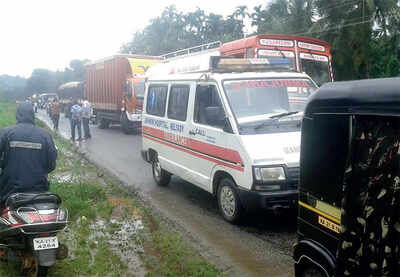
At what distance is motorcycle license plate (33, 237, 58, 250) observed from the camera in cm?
412

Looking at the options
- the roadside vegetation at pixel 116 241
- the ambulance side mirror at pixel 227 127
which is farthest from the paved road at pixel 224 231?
the ambulance side mirror at pixel 227 127

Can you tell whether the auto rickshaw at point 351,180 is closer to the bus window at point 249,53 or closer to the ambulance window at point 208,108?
the ambulance window at point 208,108

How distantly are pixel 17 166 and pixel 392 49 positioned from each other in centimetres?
2050

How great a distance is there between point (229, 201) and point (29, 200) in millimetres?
2855

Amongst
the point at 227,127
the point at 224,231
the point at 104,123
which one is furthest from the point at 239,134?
the point at 104,123

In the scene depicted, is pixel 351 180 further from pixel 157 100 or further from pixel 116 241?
pixel 157 100

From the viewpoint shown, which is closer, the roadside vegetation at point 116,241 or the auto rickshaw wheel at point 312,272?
the auto rickshaw wheel at point 312,272

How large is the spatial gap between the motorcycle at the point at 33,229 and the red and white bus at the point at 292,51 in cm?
747

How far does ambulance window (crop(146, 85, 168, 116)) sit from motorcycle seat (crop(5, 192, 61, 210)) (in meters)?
4.15

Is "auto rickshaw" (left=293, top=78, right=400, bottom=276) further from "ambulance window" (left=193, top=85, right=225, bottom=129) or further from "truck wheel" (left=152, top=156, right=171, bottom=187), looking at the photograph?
→ "truck wheel" (left=152, top=156, right=171, bottom=187)

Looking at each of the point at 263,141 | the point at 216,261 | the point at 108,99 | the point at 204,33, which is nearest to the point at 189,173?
the point at 263,141

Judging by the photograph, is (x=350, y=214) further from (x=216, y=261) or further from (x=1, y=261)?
(x=1, y=261)

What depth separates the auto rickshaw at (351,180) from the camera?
252 centimetres

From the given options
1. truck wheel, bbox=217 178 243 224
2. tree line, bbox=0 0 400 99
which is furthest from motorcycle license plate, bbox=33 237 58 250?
tree line, bbox=0 0 400 99
